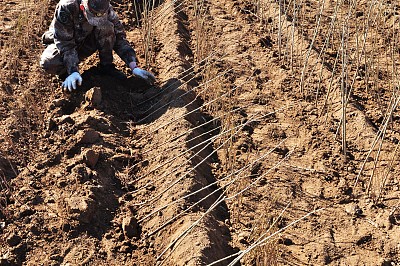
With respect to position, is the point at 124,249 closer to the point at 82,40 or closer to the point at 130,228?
the point at 130,228

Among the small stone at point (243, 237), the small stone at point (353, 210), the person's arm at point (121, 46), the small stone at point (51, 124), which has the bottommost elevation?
the small stone at point (353, 210)

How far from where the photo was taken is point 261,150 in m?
3.75

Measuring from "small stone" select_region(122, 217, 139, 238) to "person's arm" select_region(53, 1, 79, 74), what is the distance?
152cm

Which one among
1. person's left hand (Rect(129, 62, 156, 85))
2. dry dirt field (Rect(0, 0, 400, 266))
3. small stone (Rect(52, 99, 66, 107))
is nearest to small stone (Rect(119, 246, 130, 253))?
dry dirt field (Rect(0, 0, 400, 266))

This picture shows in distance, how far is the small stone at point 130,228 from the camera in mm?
3086

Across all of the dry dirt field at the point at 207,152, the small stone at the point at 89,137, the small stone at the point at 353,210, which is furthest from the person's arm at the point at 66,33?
the small stone at the point at 353,210

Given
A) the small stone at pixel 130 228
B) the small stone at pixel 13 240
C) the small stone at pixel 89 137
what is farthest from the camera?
the small stone at pixel 89 137

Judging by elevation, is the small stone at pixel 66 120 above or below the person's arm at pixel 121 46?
below

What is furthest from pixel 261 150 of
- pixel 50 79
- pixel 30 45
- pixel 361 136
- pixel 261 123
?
pixel 30 45

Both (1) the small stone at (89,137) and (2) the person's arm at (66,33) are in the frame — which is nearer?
(1) the small stone at (89,137)

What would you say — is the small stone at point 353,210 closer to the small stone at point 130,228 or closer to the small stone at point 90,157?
the small stone at point 130,228

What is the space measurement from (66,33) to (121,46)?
1.52 ft

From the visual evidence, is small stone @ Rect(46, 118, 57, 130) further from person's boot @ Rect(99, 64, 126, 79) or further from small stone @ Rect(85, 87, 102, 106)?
person's boot @ Rect(99, 64, 126, 79)

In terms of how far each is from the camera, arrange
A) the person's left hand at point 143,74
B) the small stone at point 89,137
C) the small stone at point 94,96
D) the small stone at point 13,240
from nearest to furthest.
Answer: the small stone at point 13,240
the small stone at point 89,137
the small stone at point 94,96
the person's left hand at point 143,74
